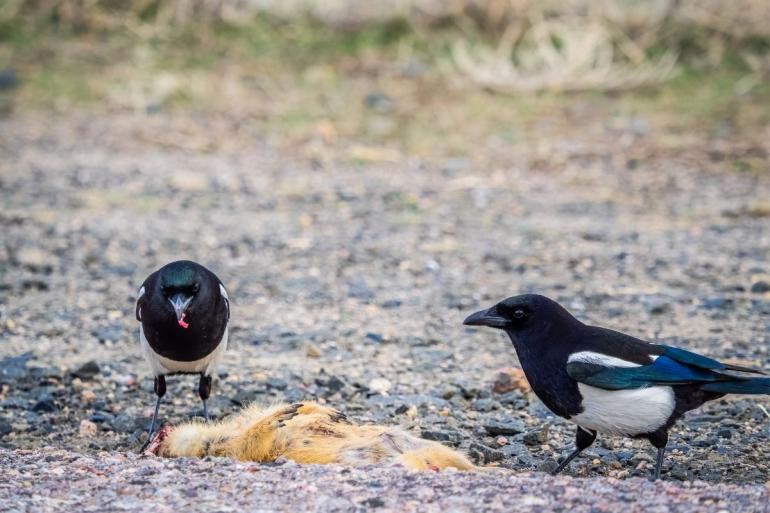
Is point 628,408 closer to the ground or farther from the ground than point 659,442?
farther from the ground

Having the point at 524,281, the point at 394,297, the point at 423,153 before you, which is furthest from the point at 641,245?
the point at 423,153

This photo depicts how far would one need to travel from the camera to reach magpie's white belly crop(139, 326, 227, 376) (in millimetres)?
5457

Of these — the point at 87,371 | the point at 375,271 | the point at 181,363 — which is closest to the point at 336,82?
the point at 375,271

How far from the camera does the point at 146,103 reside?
13.9 metres

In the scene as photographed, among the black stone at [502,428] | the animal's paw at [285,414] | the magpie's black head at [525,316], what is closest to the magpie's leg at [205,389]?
the animal's paw at [285,414]

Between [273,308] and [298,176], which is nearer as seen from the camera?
[273,308]

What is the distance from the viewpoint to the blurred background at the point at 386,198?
594 centimetres

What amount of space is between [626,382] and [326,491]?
139 cm

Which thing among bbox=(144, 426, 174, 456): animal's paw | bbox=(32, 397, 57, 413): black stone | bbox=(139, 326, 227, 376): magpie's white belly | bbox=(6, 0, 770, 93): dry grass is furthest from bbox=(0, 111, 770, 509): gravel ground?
bbox=(6, 0, 770, 93): dry grass

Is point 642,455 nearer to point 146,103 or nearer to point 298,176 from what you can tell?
point 298,176

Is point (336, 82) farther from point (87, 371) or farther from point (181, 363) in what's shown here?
point (181, 363)

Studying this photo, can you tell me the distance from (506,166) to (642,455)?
7.02 m

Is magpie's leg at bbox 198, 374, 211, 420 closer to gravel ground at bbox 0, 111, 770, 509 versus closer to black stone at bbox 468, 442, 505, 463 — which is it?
gravel ground at bbox 0, 111, 770, 509

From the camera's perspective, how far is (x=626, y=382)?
4582 millimetres
